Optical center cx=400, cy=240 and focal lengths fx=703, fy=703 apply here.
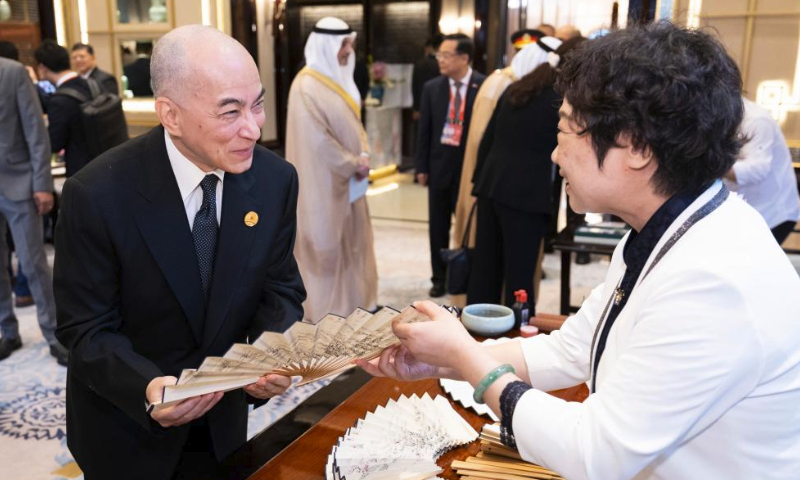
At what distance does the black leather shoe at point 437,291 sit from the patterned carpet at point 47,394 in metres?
0.08

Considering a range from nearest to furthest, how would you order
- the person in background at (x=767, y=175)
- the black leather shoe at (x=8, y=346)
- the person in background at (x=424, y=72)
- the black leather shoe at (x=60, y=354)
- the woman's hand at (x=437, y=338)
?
1. the woman's hand at (x=437, y=338)
2. the person in background at (x=767, y=175)
3. the black leather shoe at (x=60, y=354)
4. the black leather shoe at (x=8, y=346)
5. the person in background at (x=424, y=72)

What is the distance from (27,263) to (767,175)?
12.8 ft

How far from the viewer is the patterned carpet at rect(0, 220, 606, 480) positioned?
287 cm

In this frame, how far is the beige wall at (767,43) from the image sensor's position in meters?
5.10

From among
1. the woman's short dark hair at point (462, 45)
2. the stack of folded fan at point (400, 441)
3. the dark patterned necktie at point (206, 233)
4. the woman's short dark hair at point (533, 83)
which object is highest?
the woman's short dark hair at point (462, 45)

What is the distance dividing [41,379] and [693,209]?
3565 millimetres

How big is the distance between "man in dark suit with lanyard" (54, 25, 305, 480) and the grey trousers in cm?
264

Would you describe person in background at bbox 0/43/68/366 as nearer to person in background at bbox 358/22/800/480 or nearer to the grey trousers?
the grey trousers

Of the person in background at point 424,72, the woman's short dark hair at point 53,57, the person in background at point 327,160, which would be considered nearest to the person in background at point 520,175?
the person in background at point 327,160

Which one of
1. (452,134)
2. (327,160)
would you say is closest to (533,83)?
(327,160)

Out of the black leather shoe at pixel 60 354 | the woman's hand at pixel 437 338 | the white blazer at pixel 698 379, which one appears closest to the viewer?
the white blazer at pixel 698 379

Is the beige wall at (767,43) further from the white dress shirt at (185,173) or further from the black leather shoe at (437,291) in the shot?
the white dress shirt at (185,173)

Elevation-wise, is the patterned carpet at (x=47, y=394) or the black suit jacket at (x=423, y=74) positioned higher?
the black suit jacket at (x=423, y=74)

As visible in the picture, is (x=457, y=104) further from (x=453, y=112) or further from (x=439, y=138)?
(x=439, y=138)
